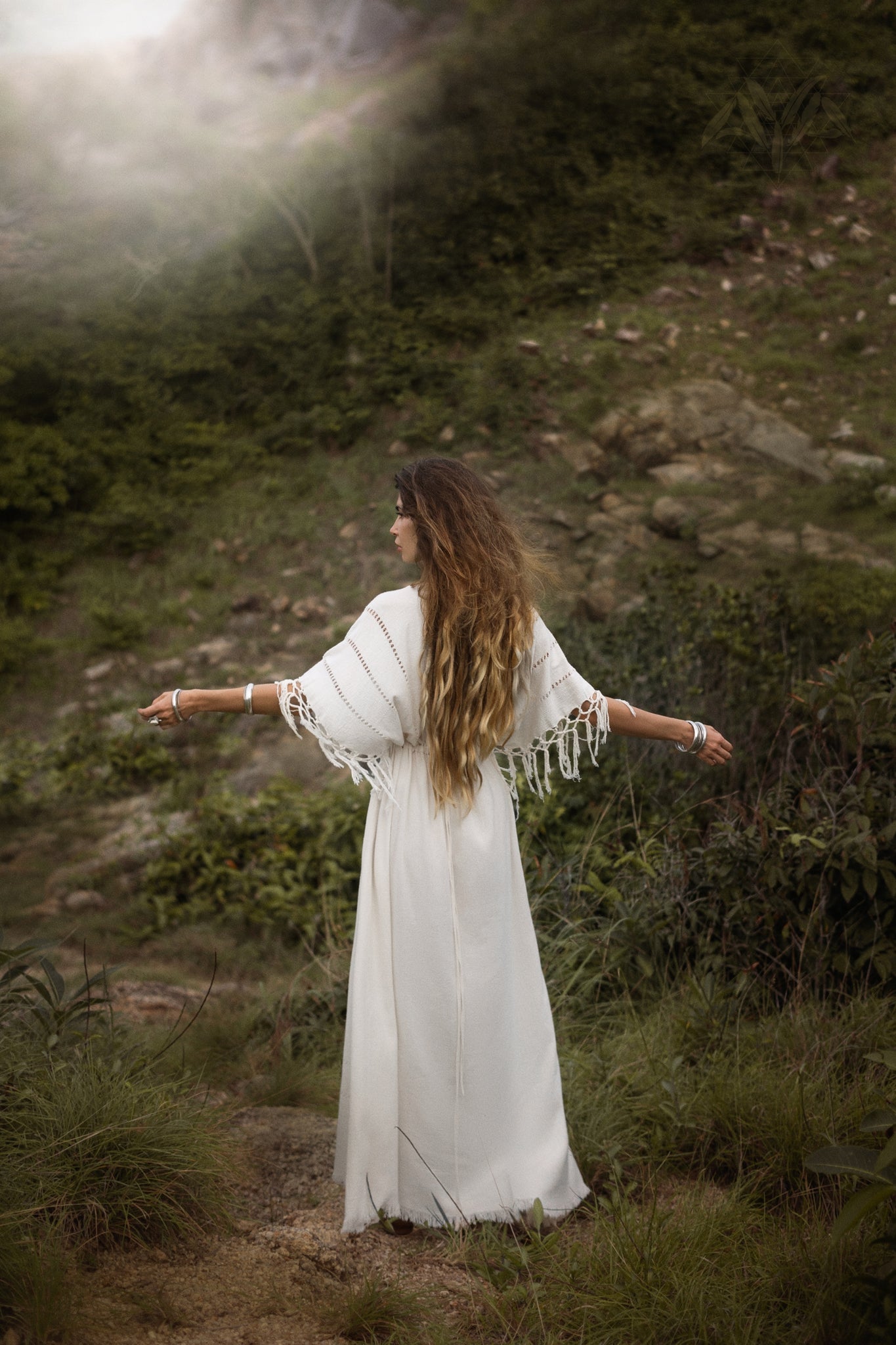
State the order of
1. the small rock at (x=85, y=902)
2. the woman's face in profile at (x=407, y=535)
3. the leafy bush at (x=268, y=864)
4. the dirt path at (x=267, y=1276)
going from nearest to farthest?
the dirt path at (x=267, y=1276) → the woman's face in profile at (x=407, y=535) → the leafy bush at (x=268, y=864) → the small rock at (x=85, y=902)

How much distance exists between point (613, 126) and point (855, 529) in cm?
468

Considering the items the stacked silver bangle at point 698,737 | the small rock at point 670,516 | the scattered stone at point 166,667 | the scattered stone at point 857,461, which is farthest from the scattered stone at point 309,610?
the stacked silver bangle at point 698,737

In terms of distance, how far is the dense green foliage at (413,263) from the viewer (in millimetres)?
7895

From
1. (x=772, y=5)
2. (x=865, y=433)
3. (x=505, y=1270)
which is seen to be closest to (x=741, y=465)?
(x=865, y=433)

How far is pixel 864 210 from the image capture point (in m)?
7.67

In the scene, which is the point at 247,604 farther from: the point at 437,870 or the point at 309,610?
the point at 437,870

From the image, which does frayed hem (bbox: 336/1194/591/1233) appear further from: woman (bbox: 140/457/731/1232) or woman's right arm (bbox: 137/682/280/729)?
woman's right arm (bbox: 137/682/280/729)

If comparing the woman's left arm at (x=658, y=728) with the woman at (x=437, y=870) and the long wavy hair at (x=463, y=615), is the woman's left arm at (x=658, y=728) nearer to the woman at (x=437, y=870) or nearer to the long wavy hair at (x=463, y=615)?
the woman at (x=437, y=870)

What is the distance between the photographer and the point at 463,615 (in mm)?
2334

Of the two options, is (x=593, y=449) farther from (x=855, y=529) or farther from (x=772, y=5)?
(x=772, y=5)

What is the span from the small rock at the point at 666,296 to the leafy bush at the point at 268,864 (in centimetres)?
499

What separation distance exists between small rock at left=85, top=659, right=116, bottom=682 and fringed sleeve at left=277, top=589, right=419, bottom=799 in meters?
5.09

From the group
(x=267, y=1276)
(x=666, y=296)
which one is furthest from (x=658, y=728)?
(x=666, y=296)

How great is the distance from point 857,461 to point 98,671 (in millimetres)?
5508
